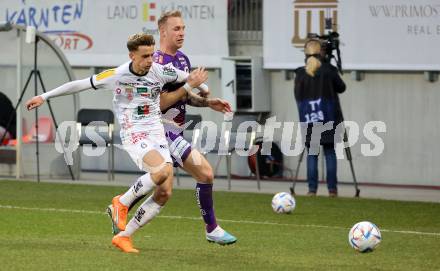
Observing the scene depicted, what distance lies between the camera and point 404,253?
13164 mm

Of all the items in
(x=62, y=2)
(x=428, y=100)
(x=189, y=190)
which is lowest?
(x=189, y=190)

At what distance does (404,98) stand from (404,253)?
9.91 metres

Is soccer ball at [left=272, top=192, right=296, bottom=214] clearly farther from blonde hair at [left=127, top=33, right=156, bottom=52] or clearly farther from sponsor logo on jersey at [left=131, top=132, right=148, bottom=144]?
blonde hair at [left=127, top=33, right=156, bottom=52]

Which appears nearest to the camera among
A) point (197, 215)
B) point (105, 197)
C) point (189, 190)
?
point (197, 215)

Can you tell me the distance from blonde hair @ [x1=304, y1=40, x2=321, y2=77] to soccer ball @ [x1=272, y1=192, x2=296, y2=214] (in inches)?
119

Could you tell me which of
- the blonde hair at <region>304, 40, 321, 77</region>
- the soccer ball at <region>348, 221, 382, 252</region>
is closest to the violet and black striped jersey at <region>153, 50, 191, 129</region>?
the soccer ball at <region>348, 221, 382, 252</region>

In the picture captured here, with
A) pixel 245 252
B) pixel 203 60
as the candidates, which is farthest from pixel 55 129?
pixel 245 252

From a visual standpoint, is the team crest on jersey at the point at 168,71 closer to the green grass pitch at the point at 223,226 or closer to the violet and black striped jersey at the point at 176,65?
the violet and black striped jersey at the point at 176,65

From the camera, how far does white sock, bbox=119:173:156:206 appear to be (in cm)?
1272

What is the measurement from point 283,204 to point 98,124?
6863mm

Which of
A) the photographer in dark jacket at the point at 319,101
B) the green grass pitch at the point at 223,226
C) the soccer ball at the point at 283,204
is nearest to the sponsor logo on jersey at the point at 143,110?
the green grass pitch at the point at 223,226

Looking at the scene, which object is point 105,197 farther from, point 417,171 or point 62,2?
point 62,2

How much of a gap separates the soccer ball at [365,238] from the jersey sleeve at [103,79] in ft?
9.30

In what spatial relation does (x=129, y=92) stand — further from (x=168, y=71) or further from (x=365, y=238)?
(x=365, y=238)
